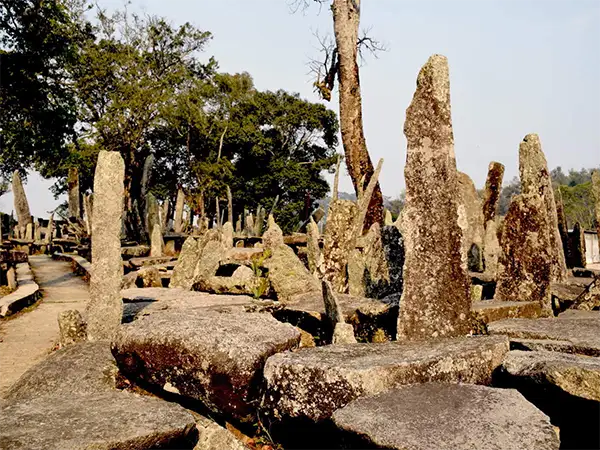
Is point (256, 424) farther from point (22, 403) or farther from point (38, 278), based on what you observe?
point (38, 278)

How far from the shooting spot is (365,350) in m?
4.03

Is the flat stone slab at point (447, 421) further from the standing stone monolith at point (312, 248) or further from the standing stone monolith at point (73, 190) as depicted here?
the standing stone monolith at point (73, 190)

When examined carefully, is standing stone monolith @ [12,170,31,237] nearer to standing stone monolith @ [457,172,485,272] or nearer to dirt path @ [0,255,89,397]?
dirt path @ [0,255,89,397]

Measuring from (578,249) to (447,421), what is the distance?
39.3 feet

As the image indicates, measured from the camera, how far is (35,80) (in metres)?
16.1

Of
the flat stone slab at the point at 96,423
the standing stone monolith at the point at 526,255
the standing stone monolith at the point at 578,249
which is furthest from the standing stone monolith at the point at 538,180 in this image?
the flat stone slab at the point at 96,423

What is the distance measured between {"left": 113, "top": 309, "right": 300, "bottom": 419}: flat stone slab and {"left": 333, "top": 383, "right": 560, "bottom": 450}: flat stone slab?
3.69 feet

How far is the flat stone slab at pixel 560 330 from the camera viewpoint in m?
4.04

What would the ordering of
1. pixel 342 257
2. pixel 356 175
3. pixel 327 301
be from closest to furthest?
1. pixel 327 301
2. pixel 342 257
3. pixel 356 175

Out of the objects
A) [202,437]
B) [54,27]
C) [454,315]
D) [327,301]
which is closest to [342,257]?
[327,301]

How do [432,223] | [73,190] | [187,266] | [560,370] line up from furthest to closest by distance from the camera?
[73,190], [187,266], [432,223], [560,370]

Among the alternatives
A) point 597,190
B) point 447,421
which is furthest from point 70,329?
point 597,190

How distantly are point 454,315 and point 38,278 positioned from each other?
1433cm

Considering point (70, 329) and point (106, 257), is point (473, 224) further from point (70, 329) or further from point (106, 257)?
point (70, 329)
